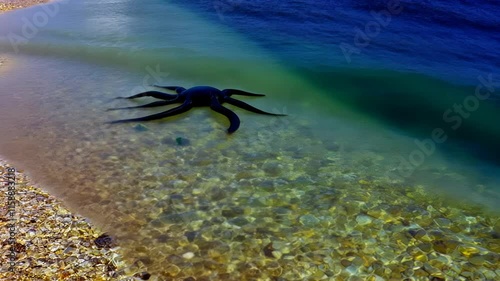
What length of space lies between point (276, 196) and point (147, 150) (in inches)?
98.6

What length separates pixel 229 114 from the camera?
27.7 feet

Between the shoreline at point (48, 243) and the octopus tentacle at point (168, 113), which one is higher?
the octopus tentacle at point (168, 113)

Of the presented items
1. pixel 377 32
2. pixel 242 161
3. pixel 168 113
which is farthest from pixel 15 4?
pixel 242 161

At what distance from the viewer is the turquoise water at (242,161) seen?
525 centimetres

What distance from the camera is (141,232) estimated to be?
208 inches

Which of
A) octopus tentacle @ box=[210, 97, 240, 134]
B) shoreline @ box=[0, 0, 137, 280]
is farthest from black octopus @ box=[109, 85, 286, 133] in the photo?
shoreline @ box=[0, 0, 137, 280]

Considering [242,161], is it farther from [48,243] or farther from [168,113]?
[48,243]

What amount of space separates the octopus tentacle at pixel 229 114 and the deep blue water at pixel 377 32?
15.2 ft

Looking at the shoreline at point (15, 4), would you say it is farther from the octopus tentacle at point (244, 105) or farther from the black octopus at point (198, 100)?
the octopus tentacle at point (244, 105)

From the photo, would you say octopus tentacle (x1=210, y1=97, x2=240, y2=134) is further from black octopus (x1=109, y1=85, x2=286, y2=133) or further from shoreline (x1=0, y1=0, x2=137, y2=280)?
shoreline (x1=0, y1=0, x2=137, y2=280)

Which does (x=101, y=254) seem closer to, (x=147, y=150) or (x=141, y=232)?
(x=141, y=232)

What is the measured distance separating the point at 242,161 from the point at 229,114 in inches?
67.5

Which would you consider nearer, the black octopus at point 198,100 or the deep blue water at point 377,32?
the black octopus at point 198,100

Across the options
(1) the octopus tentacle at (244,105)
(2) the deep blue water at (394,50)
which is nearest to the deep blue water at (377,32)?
(2) the deep blue water at (394,50)
